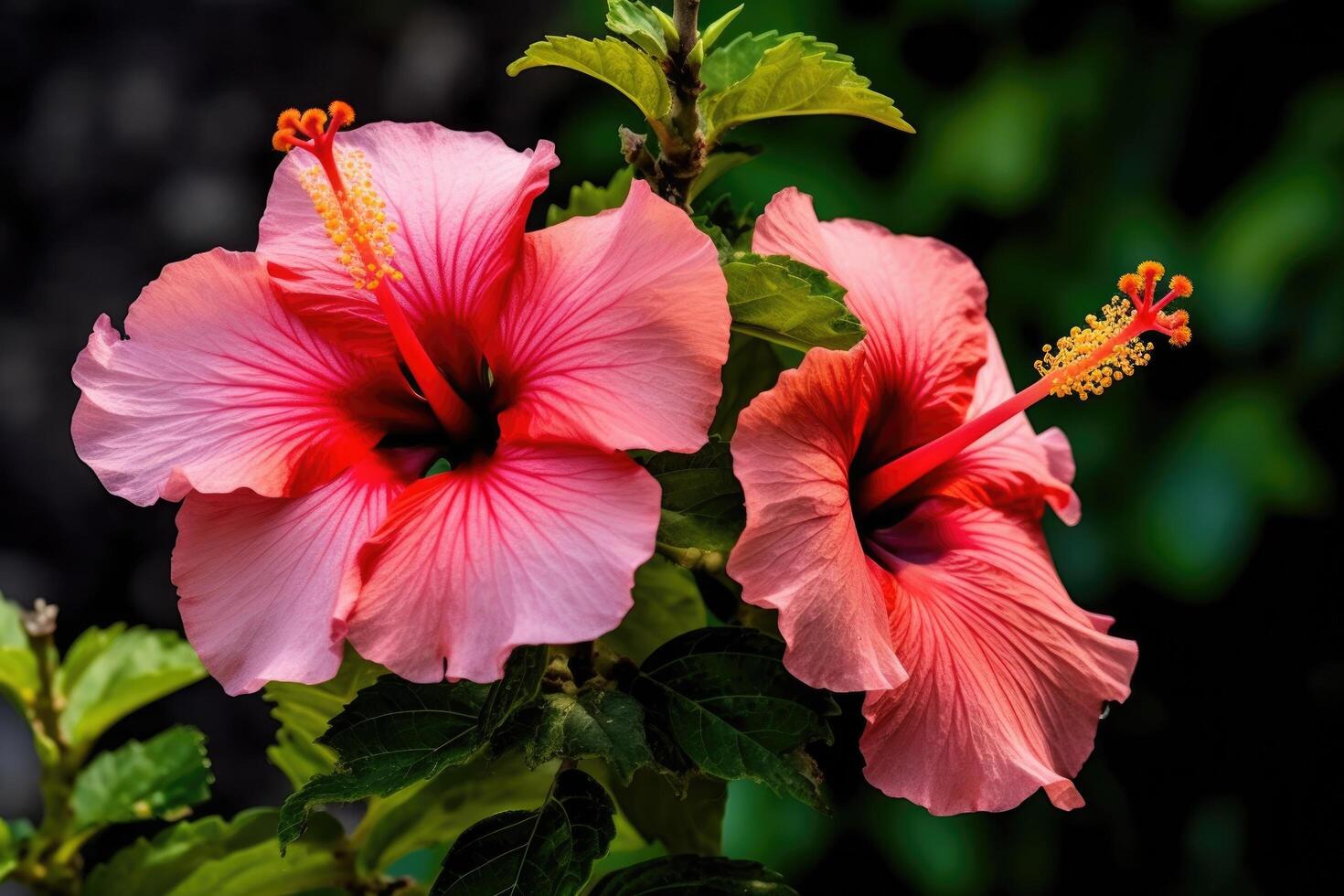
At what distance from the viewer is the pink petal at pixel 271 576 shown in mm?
428

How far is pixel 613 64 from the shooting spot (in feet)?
1.65

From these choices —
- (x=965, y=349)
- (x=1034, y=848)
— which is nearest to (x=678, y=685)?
(x=965, y=349)

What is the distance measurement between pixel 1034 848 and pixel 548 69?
1152 mm

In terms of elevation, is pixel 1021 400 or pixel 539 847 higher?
pixel 1021 400

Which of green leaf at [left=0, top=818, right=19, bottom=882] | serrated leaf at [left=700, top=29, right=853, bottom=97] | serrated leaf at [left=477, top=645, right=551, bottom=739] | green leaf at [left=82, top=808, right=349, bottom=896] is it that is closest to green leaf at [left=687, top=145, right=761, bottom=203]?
serrated leaf at [left=700, top=29, right=853, bottom=97]

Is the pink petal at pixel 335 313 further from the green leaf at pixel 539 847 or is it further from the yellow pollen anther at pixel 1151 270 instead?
the yellow pollen anther at pixel 1151 270

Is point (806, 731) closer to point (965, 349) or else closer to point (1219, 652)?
point (965, 349)

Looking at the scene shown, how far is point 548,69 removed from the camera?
1667 mm

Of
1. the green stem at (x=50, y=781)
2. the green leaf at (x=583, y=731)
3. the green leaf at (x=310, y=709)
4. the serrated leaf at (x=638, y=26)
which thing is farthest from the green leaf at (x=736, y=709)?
the green stem at (x=50, y=781)

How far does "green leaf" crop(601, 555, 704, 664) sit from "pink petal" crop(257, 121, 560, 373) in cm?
15

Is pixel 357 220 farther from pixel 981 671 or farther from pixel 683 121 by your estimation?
pixel 981 671

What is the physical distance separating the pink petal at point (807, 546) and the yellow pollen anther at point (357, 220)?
16 cm

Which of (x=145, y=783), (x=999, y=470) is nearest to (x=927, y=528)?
(x=999, y=470)

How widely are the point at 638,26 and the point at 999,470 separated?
0.87 feet
